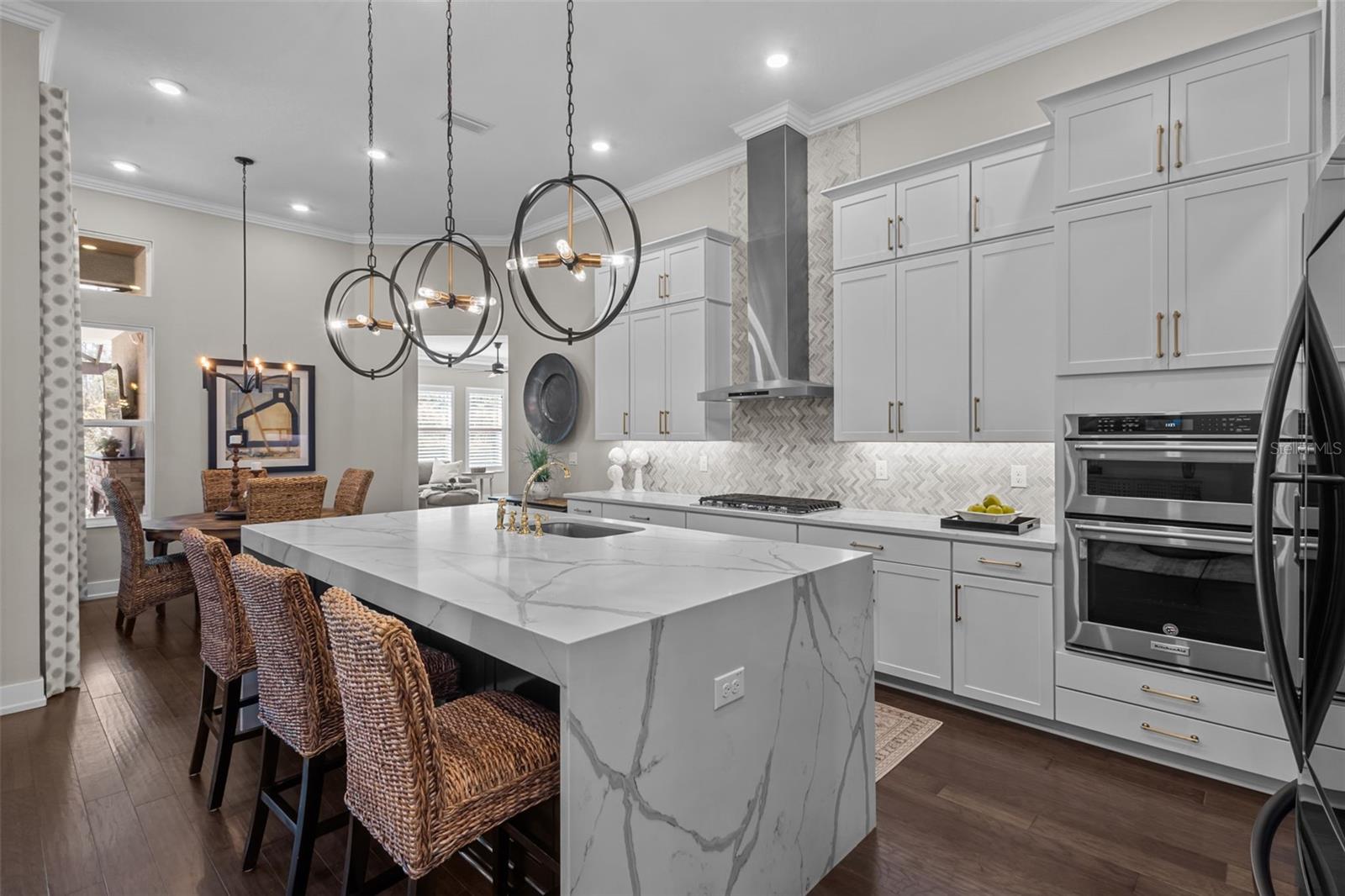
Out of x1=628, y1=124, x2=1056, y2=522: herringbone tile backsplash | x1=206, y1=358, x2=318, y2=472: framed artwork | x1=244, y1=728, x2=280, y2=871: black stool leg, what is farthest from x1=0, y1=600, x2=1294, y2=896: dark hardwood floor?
x1=206, y1=358, x2=318, y2=472: framed artwork

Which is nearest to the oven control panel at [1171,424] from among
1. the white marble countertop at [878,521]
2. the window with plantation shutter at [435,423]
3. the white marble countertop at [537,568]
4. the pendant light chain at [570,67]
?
the white marble countertop at [878,521]

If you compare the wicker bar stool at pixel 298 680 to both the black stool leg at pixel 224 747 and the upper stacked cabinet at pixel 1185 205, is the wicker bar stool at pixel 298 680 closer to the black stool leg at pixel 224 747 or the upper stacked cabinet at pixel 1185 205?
the black stool leg at pixel 224 747

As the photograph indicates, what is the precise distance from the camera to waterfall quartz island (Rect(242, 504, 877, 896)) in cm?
144

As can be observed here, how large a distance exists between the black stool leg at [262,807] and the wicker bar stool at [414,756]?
0.65 metres

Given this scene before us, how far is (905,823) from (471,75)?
169 inches

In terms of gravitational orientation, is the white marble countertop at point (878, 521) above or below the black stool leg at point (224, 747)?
above

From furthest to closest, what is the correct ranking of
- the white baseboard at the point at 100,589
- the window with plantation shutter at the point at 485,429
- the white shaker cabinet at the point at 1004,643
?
the window with plantation shutter at the point at 485,429
the white baseboard at the point at 100,589
the white shaker cabinet at the point at 1004,643

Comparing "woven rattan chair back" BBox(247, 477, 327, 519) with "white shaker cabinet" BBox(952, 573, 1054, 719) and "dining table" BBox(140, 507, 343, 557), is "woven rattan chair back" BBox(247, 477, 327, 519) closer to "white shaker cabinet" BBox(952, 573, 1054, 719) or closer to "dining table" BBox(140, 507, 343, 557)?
"dining table" BBox(140, 507, 343, 557)

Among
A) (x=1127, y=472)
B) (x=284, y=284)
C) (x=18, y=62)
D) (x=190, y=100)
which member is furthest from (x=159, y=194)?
(x=1127, y=472)

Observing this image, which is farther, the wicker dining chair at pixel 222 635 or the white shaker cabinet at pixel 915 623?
the white shaker cabinet at pixel 915 623

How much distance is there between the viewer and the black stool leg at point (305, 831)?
1880 mm

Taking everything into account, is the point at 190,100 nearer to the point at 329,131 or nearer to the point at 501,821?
the point at 329,131

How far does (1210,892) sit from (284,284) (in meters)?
7.48

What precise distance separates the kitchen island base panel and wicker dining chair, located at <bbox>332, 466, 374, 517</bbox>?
14.8 ft
